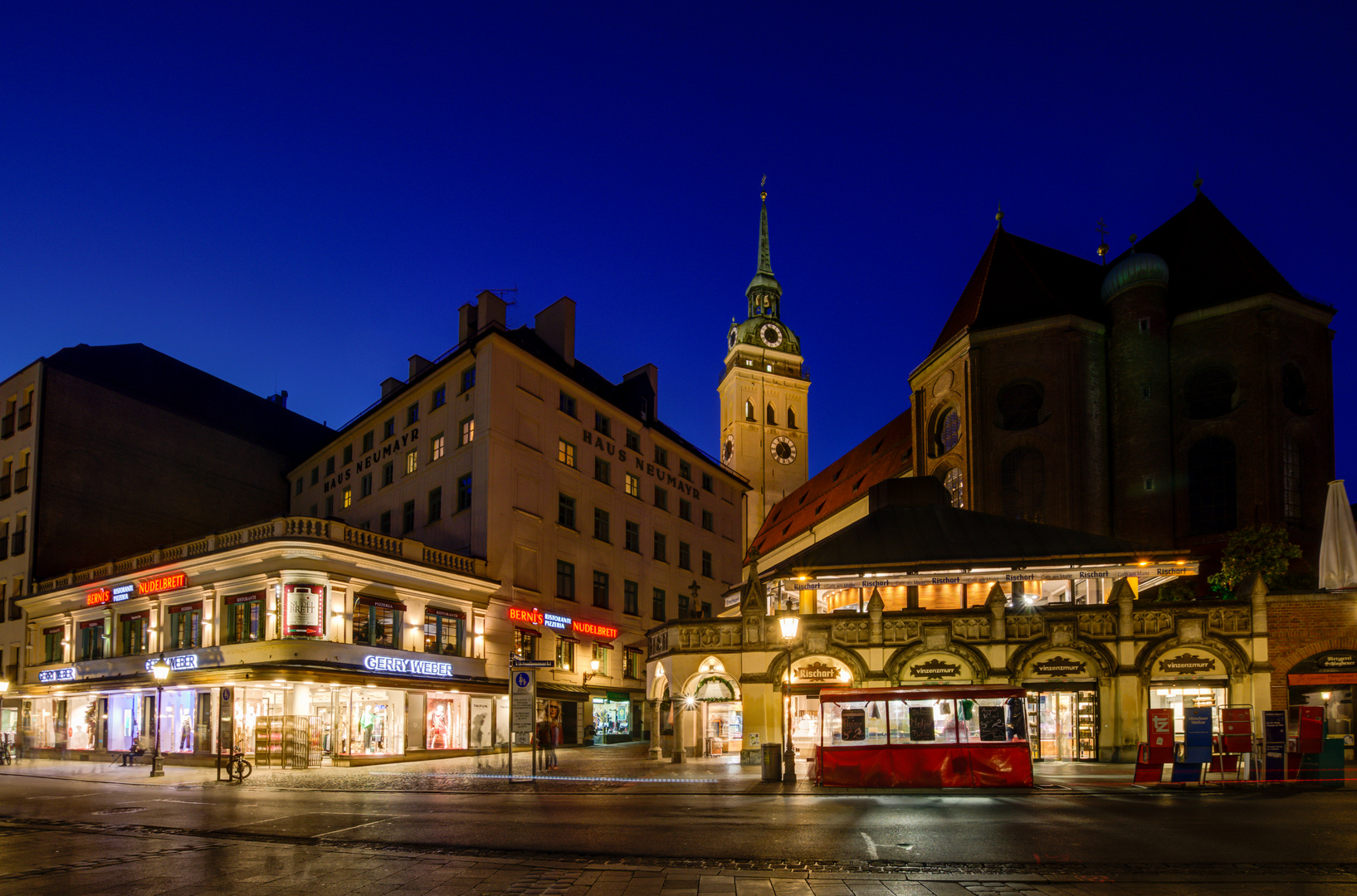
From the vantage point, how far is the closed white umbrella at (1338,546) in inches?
1148

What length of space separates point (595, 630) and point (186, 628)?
17644 mm

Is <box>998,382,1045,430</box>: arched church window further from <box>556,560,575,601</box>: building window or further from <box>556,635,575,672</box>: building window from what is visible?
<box>556,635,575,672</box>: building window

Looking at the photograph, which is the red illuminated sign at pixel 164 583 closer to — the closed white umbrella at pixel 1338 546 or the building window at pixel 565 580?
the building window at pixel 565 580

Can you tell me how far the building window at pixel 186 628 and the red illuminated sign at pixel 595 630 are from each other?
1552 cm

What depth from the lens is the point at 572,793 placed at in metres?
22.2

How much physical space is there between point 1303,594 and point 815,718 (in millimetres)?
15092

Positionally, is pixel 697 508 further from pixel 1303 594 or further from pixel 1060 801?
pixel 1060 801

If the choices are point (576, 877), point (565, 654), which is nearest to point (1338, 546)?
point (576, 877)

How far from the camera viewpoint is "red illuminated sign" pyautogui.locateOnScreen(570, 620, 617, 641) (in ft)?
154

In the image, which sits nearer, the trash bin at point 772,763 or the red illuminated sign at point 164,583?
the trash bin at point 772,763

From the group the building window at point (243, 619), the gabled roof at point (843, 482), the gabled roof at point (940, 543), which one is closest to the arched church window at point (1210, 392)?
the gabled roof at point (940, 543)

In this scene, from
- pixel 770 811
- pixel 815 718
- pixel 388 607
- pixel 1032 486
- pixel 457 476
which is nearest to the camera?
pixel 770 811

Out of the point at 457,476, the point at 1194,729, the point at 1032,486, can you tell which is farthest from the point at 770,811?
the point at 1032,486

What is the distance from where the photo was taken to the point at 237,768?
27.6 metres
